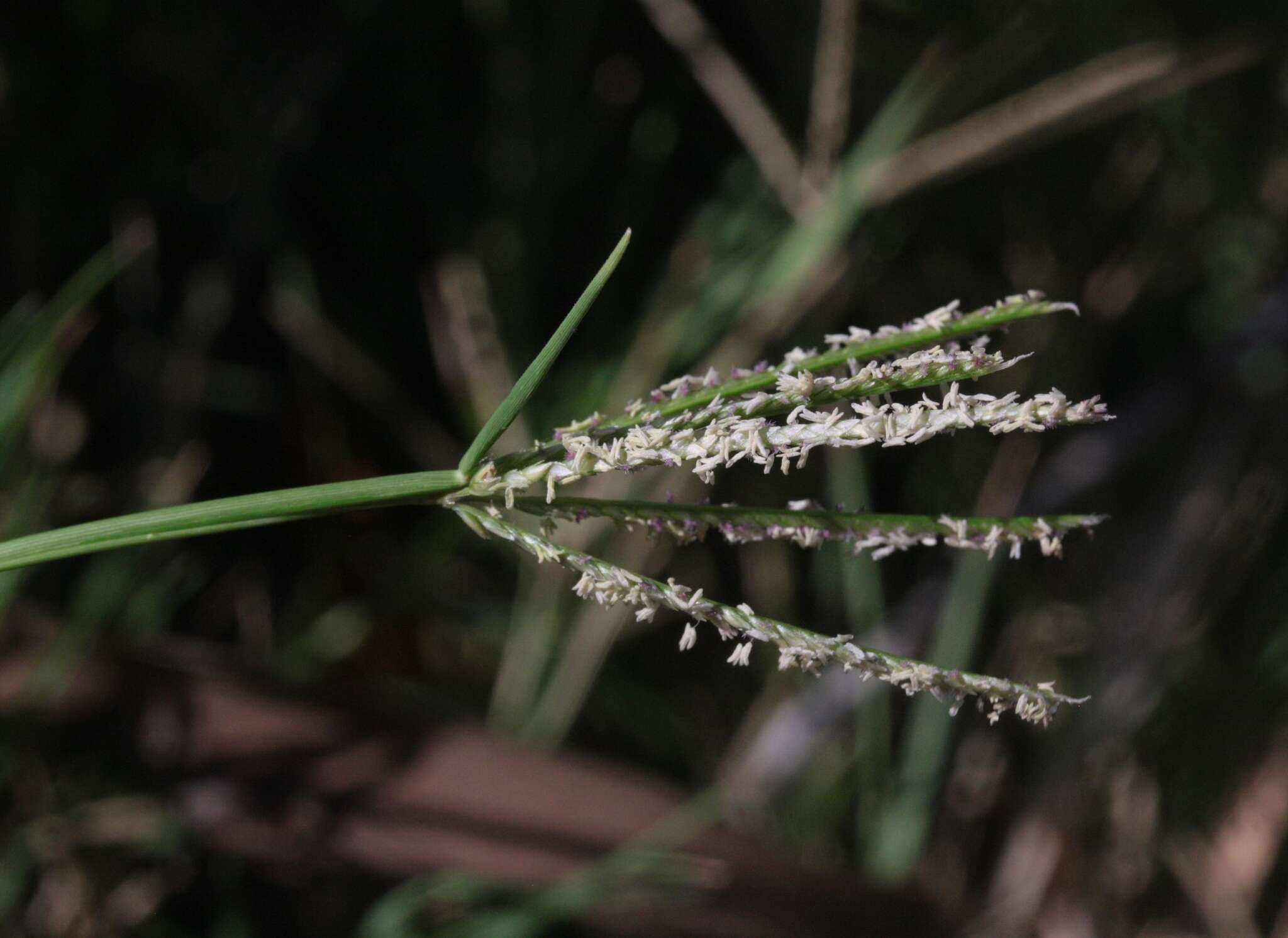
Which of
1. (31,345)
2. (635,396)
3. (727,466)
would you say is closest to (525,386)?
(727,466)

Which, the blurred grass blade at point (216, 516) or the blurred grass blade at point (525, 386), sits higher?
the blurred grass blade at point (525, 386)

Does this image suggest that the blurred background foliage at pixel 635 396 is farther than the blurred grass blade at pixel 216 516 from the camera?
Yes

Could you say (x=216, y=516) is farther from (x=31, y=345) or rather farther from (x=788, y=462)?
(x=31, y=345)

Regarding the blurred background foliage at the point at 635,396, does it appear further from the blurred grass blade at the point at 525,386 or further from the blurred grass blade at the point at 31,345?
the blurred grass blade at the point at 525,386

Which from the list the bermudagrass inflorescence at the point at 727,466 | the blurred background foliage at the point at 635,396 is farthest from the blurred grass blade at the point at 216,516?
the blurred background foliage at the point at 635,396

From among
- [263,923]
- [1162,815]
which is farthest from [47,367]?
[1162,815]

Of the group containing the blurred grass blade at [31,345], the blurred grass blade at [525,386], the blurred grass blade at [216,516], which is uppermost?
the blurred grass blade at [31,345]

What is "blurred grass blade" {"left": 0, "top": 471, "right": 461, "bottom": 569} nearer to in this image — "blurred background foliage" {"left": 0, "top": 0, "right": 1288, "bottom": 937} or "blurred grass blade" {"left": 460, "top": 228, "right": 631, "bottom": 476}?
"blurred grass blade" {"left": 460, "top": 228, "right": 631, "bottom": 476}

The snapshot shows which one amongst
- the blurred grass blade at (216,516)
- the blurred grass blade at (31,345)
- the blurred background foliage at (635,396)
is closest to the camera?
the blurred grass blade at (216,516)

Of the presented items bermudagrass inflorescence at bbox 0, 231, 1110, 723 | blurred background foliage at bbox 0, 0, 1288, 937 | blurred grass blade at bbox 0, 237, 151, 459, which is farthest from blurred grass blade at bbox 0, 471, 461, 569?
blurred background foliage at bbox 0, 0, 1288, 937
